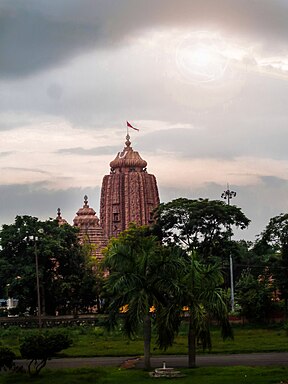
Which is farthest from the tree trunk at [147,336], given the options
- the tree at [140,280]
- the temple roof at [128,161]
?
the temple roof at [128,161]

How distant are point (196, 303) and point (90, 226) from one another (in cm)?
8932

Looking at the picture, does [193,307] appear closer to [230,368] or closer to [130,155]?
[230,368]

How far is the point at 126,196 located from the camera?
13625 centimetres

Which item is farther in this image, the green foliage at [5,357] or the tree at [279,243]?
the tree at [279,243]

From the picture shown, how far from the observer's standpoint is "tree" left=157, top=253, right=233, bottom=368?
37.8 meters

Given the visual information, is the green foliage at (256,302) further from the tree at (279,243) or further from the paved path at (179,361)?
the paved path at (179,361)

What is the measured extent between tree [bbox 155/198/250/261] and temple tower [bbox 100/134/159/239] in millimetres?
53592

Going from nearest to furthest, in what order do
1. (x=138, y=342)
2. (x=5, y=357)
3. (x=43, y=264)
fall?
(x=5, y=357), (x=138, y=342), (x=43, y=264)

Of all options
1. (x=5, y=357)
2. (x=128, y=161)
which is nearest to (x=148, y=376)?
(x=5, y=357)

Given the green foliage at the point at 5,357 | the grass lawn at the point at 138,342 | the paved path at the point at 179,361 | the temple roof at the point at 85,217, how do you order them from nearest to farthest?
the green foliage at the point at 5,357
the paved path at the point at 179,361
the grass lawn at the point at 138,342
the temple roof at the point at 85,217

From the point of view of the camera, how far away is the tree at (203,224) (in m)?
79.1

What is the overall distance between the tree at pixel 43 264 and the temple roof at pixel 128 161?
201ft

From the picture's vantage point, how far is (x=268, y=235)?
72000mm

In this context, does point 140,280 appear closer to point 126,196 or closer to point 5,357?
point 5,357
